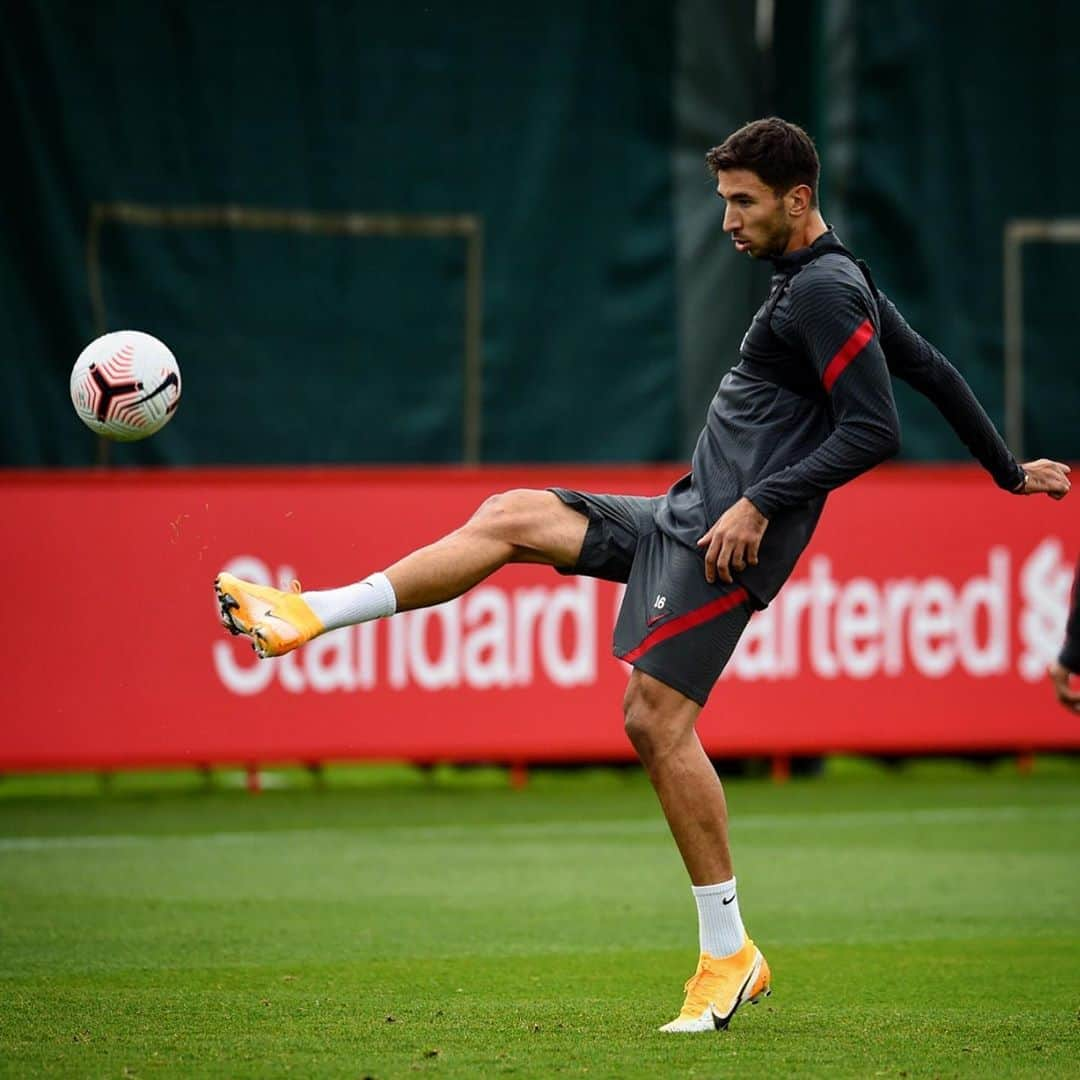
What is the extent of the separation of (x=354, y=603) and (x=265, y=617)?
262 millimetres

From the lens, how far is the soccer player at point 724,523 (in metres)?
5.71

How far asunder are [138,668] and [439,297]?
4.49m

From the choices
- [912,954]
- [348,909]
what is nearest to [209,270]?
[348,909]

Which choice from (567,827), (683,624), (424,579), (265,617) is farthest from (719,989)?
(567,827)

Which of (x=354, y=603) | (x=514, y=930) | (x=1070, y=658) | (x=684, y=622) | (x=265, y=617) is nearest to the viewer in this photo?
(x=265, y=617)

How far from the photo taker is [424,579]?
5.78 m

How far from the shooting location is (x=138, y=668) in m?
11.8

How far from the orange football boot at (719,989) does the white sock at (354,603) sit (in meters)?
1.32

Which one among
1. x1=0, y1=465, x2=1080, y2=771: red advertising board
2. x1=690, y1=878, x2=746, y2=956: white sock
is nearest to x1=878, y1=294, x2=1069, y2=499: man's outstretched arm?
x1=690, y1=878, x2=746, y2=956: white sock

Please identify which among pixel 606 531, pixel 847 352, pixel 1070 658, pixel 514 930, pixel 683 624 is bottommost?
pixel 514 930

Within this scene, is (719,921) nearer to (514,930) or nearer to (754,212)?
(754,212)

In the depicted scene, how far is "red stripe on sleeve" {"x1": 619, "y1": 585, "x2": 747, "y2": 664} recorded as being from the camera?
233 inches

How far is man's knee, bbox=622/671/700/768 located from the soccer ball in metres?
1.78

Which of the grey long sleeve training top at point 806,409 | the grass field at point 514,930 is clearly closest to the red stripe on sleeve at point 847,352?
the grey long sleeve training top at point 806,409
